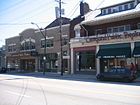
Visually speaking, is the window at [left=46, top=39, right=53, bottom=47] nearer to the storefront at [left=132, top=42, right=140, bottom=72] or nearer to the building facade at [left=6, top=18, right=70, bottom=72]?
the building facade at [left=6, top=18, right=70, bottom=72]

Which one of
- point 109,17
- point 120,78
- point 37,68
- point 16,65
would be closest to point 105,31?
point 109,17

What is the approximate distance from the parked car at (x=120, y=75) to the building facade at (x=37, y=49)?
15105mm

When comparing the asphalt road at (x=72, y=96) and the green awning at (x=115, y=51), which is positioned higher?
the green awning at (x=115, y=51)

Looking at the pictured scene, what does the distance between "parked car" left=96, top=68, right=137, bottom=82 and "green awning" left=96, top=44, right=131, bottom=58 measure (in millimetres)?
5440

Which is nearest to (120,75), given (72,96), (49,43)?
(72,96)

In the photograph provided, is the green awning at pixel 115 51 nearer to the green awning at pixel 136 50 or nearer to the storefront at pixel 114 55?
the storefront at pixel 114 55

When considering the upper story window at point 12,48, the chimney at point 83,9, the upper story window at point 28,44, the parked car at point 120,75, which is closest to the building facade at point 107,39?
the chimney at point 83,9

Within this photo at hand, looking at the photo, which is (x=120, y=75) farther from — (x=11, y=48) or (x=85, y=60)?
(x=11, y=48)

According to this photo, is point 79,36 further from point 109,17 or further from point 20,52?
point 20,52

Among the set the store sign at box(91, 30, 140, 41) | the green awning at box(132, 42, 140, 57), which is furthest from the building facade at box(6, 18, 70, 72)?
the green awning at box(132, 42, 140, 57)

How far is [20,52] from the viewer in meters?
58.0

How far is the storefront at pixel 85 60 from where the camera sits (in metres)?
38.0

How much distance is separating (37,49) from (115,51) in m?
22.0

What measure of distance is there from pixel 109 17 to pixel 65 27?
411 inches
